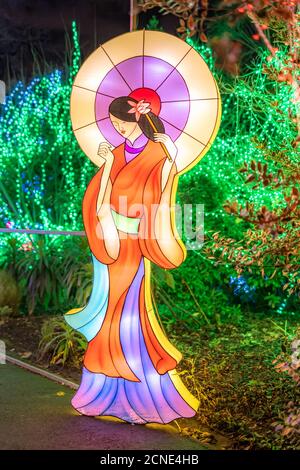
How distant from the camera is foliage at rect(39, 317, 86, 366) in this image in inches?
271

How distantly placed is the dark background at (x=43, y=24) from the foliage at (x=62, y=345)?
8192 millimetres

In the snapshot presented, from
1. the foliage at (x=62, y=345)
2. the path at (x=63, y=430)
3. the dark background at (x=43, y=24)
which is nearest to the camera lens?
the path at (x=63, y=430)

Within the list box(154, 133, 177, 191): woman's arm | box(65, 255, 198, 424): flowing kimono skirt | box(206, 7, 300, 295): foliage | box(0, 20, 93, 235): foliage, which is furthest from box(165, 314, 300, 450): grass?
box(0, 20, 93, 235): foliage

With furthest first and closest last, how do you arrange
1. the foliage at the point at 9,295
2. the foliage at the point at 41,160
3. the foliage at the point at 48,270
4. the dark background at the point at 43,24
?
the dark background at the point at 43,24, the foliage at the point at 41,160, the foliage at the point at 9,295, the foliage at the point at 48,270

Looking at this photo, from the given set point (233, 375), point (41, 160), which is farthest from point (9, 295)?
point (233, 375)

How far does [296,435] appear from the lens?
469 centimetres

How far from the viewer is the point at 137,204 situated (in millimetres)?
5016

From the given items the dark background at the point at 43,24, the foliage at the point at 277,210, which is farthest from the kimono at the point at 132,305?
the dark background at the point at 43,24

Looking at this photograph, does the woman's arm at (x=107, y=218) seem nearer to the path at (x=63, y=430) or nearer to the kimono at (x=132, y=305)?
the kimono at (x=132, y=305)

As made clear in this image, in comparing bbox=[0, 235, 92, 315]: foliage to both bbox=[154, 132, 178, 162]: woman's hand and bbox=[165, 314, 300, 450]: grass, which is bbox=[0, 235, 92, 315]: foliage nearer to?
bbox=[165, 314, 300, 450]: grass

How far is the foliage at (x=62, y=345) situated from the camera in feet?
22.6

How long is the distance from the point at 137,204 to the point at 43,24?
11.3 metres

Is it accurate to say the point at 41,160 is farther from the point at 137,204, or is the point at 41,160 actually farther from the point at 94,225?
the point at 137,204
